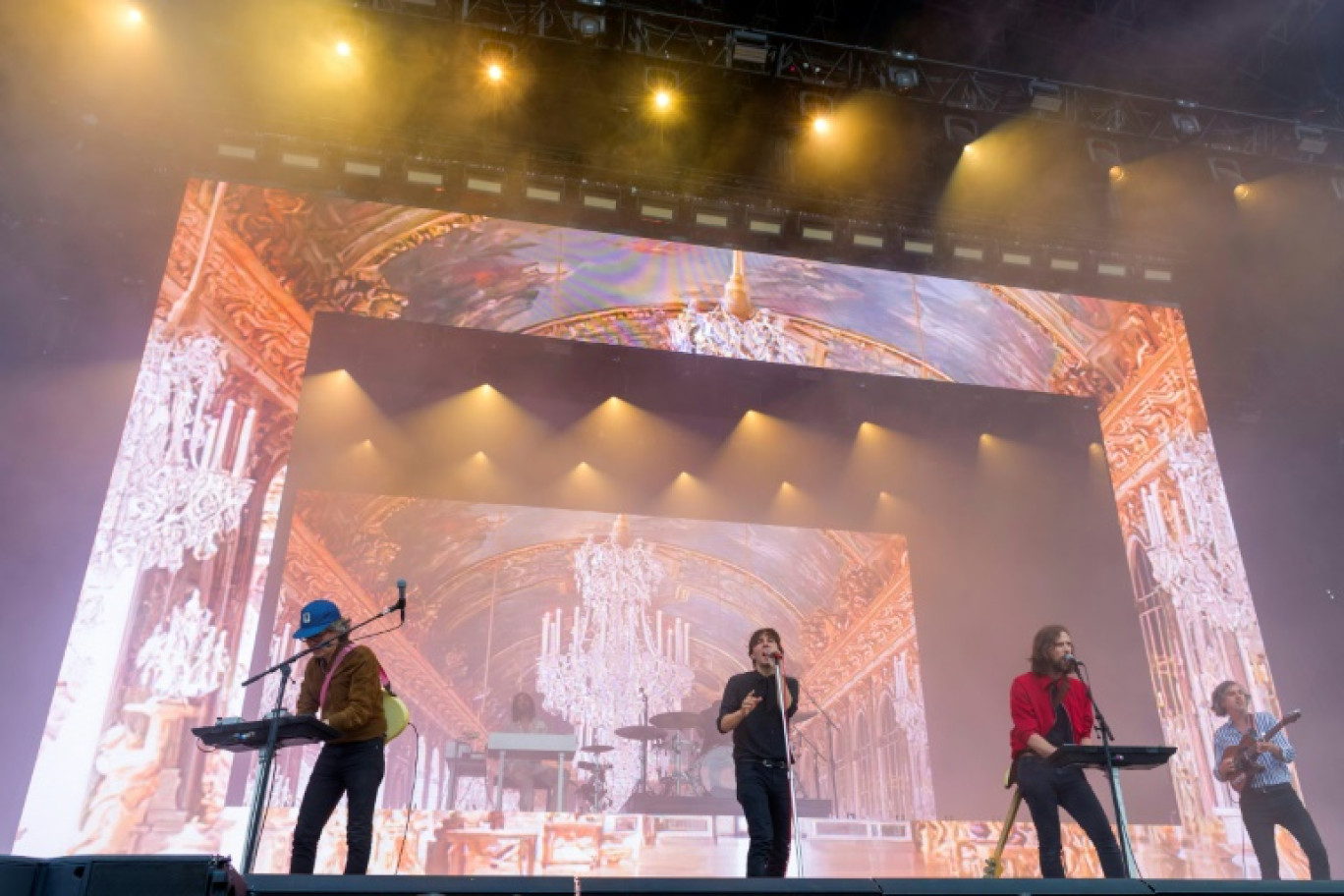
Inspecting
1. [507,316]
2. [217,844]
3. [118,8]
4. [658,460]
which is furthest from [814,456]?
[118,8]

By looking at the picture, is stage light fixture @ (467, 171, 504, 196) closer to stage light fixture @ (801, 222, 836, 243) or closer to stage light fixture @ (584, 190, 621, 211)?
stage light fixture @ (584, 190, 621, 211)

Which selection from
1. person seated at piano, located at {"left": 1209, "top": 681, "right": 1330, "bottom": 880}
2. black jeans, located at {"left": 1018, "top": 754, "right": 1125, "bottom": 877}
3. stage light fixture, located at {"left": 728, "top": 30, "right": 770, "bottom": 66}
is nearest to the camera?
black jeans, located at {"left": 1018, "top": 754, "right": 1125, "bottom": 877}

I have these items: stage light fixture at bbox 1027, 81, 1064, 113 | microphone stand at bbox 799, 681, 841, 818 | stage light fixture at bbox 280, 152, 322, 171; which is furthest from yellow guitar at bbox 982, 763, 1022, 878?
stage light fixture at bbox 280, 152, 322, 171

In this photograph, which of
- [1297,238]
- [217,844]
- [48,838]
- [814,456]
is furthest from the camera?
[814,456]

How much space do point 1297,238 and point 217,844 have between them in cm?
920

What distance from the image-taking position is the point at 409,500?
25.5 feet

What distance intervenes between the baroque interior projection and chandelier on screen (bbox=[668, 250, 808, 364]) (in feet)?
0.07

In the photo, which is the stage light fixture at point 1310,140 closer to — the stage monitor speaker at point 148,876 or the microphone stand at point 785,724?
the microphone stand at point 785,724

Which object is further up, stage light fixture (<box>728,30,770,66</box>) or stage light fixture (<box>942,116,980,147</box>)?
stage light fixture (<box>728,30,770,66</box>)

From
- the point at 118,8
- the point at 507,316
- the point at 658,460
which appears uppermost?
the point at 118,8

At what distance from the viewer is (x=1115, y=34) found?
7.00 metres

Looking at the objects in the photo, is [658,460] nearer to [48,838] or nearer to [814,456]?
[814,456]

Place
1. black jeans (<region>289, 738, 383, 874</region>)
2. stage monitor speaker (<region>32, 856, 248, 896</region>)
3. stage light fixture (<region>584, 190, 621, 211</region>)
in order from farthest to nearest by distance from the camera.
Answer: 1. stage light fixture (<region>584, 190, 621, 211</region>)
2. black jeans (<region>289, 738, 383, 874</region>)
3. stage monitor speaker (<region>32, 856, 248, 896</region>)

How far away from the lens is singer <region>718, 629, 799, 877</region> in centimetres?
403
